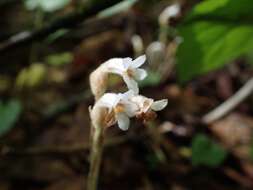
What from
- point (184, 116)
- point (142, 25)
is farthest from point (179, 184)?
point (142, 25)

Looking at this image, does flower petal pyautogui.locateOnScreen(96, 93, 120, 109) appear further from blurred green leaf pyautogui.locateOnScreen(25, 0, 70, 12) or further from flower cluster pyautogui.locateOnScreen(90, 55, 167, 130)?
blurred green leaf pyautogui.locateOnScreen(25, 0, 70, 12)

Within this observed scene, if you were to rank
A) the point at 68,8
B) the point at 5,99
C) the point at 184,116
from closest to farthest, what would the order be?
the point at 184,116 → the point at 5,99 → the point at 68,8

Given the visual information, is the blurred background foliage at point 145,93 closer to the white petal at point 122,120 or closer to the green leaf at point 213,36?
the green leaf at point 213,36

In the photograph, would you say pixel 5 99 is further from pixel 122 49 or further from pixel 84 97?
pixel 122 49

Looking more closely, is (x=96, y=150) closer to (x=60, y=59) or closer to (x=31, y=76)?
(x=31, y=76)

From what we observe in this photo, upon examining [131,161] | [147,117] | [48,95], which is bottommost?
[147,117]

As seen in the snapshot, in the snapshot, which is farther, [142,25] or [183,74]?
[142,25]

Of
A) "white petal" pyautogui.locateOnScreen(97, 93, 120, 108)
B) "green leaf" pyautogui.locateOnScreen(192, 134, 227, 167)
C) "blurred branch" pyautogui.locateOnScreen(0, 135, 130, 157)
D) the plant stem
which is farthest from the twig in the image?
Answer: "white petal" pyautogui.locateOnScreen(97, 93, 120, 108)

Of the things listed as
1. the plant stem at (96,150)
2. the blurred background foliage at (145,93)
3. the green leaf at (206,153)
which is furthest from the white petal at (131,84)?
the green leaf at (206,153)
